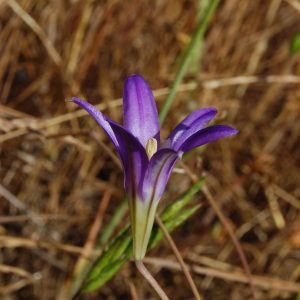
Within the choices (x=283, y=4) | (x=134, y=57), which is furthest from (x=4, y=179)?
(x=283, y=4)

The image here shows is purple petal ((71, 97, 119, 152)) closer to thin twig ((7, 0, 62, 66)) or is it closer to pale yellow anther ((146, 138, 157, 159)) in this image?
pale yellow anther ((146, 138, 157, 159))

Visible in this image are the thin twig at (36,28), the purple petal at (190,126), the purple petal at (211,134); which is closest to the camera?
the purple petal at (211,134)

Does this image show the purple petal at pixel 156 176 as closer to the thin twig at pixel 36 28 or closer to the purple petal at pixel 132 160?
the purple petal at pixel 132 160

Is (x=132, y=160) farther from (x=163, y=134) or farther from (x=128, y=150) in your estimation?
(x=163, y=134)

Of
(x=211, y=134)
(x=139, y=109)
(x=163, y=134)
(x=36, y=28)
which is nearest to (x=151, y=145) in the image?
(x=139, y=109)

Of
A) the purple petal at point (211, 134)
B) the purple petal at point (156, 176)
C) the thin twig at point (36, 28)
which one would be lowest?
the purple petal at point (156, 176)

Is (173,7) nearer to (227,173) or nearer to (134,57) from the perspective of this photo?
(134,57)

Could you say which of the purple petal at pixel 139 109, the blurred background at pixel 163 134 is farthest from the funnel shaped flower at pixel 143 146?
the blurred background at pixel 163 134

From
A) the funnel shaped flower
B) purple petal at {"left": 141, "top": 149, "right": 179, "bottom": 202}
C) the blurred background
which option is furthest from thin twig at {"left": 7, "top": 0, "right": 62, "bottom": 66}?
purple petal at {"left": 141, "top": 149, "right": 179, "bottom": 202}
